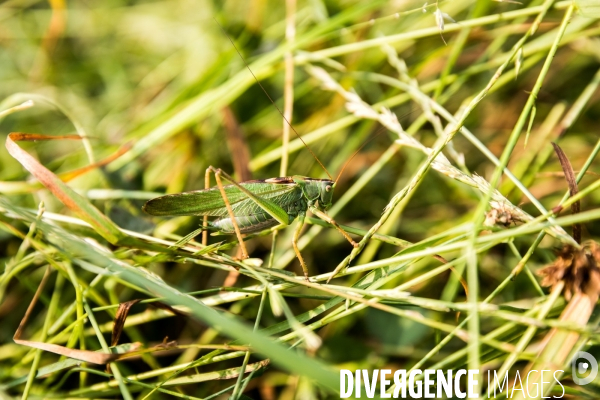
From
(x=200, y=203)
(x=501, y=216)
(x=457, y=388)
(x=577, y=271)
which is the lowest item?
(x=457, y=388)

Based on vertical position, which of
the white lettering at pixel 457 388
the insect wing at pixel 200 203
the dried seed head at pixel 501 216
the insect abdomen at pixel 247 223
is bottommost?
the white lettering at pixel 457 388

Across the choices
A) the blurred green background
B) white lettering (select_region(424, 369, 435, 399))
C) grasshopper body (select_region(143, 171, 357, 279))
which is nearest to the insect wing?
grasshopper body (select_region(143, 171, 357, 279))

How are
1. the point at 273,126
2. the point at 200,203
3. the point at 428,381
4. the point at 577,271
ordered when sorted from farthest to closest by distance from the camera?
the point at 273,126
the point at 200,203
the point at 428,381
the point at 577,271

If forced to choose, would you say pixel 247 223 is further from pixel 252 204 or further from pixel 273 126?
pixel 273 126

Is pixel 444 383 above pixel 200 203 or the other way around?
the other way around

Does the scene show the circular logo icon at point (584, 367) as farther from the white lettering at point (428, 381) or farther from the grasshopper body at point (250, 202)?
the grasshopper body at point (250, 202)

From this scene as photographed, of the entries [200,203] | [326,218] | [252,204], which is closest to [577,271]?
[326,218]

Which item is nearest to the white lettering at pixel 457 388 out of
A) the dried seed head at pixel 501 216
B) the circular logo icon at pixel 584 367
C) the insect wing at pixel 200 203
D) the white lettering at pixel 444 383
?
the white lettering at pixel 444 383
